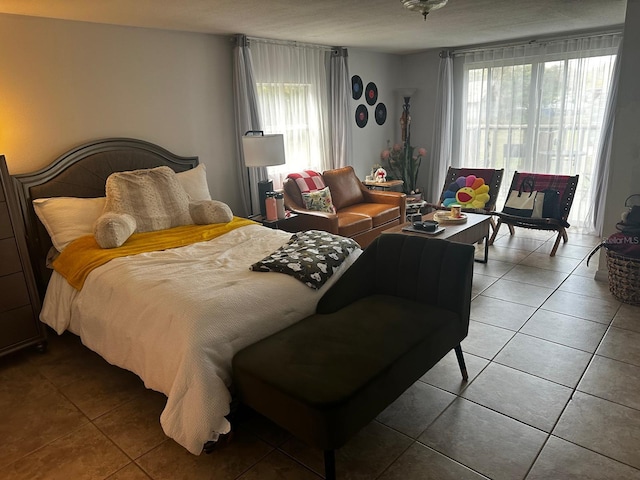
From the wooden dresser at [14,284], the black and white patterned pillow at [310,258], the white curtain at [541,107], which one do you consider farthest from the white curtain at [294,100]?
the wooden dresser at [14,284]

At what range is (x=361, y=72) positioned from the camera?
602 centimetres

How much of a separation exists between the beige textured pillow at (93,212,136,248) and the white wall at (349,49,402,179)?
370 centimetres

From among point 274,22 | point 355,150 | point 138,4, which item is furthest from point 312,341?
Result: point 355,150

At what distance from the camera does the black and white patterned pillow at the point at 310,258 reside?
2453 mm

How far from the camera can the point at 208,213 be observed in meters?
3.55

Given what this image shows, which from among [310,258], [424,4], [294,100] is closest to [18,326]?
[310,258]

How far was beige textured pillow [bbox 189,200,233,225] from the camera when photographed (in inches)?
140

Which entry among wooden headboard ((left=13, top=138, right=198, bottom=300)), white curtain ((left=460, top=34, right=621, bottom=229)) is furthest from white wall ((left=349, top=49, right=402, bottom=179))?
wooden headboard ((left=13, top=138, right=198, bottom=300))

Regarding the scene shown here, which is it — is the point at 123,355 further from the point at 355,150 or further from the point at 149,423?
the point at 355,150

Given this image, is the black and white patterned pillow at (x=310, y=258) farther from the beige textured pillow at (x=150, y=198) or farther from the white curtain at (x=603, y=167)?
the white curtain at (x=603, y=167)

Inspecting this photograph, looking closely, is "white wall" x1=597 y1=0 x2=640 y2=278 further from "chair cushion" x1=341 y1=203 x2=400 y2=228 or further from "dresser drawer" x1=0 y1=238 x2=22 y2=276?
"dresser drawer" x1=0 y1=238 x2=22 y2=276

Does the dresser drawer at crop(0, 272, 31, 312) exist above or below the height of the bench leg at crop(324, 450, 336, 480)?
above

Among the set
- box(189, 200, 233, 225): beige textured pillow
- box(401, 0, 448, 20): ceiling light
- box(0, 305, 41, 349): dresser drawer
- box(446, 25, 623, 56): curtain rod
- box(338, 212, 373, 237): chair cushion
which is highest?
box(446, 25, 623, 56): curtain rod

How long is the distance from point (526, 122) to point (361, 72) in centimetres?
222
